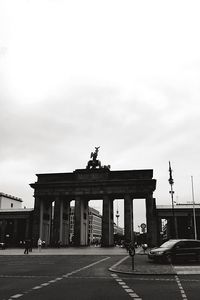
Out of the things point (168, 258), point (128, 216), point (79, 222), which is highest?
point (128, 216)

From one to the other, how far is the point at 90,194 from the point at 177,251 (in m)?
51.6

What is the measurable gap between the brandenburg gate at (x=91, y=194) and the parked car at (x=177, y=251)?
45.8 m

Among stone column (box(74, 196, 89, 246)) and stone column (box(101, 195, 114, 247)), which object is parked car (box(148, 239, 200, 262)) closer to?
stone column (box(101, 195, 114, 247))

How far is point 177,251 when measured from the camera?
25047mm

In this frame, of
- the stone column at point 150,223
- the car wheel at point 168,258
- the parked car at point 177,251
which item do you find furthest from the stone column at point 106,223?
the car wheel at point 168,258

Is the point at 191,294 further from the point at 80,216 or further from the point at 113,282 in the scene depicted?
the point at 80,216

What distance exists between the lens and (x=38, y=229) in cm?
7769

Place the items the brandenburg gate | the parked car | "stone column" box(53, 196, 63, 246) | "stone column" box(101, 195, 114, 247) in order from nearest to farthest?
the parked car, "stone column" box(101, 195, 114, 247), the brandenburg gate, "stone column" box(53, 196, 63, 246)

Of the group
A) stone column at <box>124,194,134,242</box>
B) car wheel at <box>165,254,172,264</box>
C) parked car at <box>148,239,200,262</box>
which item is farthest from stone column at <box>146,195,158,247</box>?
car wheel at <box>165,254,172,264</box>

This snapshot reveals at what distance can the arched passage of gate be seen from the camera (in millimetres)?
73625

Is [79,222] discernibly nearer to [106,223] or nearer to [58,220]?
[58,220]

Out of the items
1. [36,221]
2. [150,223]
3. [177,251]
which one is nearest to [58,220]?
[36,221]

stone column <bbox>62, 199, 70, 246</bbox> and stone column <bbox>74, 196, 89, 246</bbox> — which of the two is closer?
stone column <bbox>74, 196, 89, 246</bbox>

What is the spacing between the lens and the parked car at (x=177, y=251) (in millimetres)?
24578
